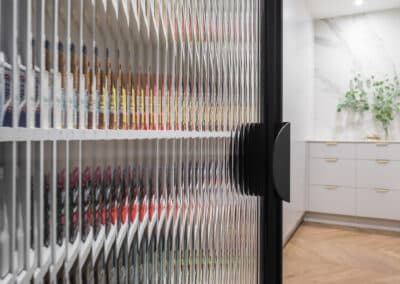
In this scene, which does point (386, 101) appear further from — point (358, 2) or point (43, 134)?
point (43, 134)

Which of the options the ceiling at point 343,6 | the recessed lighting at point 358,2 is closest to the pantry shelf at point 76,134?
the ceiling at point 343,6

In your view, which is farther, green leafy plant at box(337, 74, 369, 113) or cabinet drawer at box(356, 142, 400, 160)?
green leafy plant at box(337, 74, 369, 113)

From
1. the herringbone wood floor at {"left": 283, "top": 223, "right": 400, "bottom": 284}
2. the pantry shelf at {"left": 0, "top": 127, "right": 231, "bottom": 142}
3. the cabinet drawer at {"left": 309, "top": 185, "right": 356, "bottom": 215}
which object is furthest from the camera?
the cabinet drawer at {"left": 309, "top": 185, "right": 356, "bottom": 215}

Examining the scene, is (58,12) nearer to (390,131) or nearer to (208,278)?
(208,278)

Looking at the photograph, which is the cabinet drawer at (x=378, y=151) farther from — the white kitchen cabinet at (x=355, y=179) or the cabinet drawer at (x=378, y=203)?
the cabinet drawer at (x=378, y=203)

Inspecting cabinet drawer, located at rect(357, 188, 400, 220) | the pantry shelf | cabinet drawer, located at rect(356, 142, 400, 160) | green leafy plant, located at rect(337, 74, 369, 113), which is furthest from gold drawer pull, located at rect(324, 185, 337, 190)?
the pantry shelf

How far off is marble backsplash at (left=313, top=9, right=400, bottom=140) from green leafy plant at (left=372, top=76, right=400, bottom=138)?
0.09m

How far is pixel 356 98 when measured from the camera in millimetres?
4262

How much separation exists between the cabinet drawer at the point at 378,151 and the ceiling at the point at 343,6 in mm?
1670

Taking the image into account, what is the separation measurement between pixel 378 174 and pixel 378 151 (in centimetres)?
24

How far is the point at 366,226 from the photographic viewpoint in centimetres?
371

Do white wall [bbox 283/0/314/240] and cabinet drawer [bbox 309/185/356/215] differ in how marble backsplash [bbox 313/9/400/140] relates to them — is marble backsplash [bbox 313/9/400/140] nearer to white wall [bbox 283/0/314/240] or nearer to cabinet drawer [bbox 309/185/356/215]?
white wall [bbox 283/0/314/240]

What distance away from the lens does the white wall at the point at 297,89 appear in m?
2.88

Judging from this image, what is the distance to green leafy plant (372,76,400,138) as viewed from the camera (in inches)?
158
